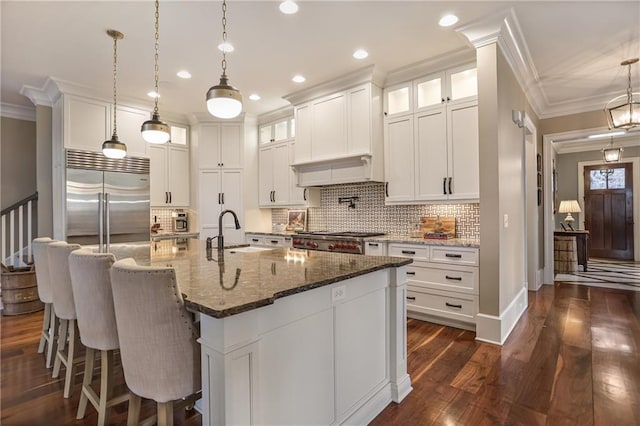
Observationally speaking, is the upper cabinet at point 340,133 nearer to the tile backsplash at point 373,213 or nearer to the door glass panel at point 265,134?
the tile backsplash at point 373,213

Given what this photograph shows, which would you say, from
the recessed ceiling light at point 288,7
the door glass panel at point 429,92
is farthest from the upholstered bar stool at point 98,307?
the door glass panel at point 429,92

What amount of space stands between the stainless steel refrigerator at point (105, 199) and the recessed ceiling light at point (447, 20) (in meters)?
4.28

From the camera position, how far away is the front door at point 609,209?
7.27 metres

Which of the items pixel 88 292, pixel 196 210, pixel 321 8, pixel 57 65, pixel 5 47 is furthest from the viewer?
pixel 196 210

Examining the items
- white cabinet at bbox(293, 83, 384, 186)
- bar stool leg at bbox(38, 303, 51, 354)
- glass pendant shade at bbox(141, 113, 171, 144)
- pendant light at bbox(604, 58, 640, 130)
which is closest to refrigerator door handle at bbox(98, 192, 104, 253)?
bar stool leg at bbox(38, 303, 51, 354)

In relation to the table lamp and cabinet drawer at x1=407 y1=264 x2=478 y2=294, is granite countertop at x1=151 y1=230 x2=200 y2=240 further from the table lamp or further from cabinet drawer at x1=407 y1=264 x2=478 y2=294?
the table lamp

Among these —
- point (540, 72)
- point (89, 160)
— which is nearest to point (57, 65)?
point (89, 160)

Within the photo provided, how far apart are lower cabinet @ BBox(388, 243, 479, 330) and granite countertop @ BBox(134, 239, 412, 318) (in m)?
1.36

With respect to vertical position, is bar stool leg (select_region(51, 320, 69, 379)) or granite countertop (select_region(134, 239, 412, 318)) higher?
granite countertop (select_region(134, 239, 412, 318))

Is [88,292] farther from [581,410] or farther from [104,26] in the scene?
[581,410]

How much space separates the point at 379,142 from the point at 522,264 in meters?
2.22

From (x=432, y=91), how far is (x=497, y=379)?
2.93 m

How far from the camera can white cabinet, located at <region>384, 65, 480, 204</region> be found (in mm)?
3346

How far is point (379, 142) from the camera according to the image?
3.99 meters
